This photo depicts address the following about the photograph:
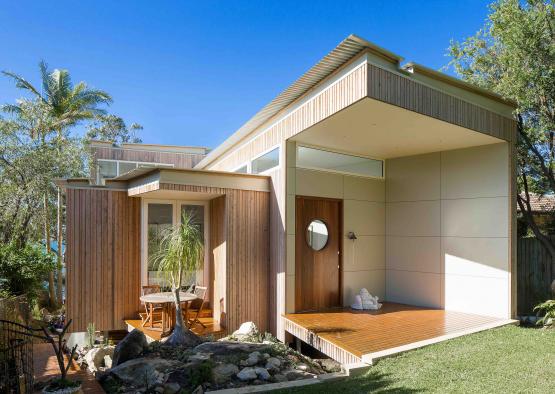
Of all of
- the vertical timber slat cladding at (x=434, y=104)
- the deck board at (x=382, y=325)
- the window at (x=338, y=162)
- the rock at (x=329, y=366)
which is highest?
the vertical timber slat cladding at (x=434, y=104)

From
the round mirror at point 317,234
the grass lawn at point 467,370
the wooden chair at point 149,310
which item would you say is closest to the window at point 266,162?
the round mirror at point 317,234

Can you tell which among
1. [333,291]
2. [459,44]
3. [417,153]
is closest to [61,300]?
[333,291]

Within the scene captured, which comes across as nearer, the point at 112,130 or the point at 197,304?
the point at 197,304

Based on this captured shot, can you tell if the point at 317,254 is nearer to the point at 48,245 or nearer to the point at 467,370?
the point at 467,370

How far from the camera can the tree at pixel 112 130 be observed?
23078mm

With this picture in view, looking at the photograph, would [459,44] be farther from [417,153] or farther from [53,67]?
[53,67]

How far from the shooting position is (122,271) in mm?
7285

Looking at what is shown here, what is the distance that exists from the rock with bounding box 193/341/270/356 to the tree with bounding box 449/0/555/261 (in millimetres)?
6149

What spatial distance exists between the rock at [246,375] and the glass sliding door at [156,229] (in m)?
3.45

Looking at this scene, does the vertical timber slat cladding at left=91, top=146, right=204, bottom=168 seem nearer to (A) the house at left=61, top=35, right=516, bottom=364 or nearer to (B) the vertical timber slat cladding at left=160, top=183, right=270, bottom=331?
(A) the house at left=61, top=35, right=516, bottom=364

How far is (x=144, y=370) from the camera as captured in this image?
4.87m

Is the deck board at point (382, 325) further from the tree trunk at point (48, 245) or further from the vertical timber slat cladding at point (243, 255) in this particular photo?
the tree trunk at point (48, 245)

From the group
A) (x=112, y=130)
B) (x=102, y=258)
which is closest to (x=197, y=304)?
(x=102, y=258)

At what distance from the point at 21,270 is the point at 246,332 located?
4.86 meters
